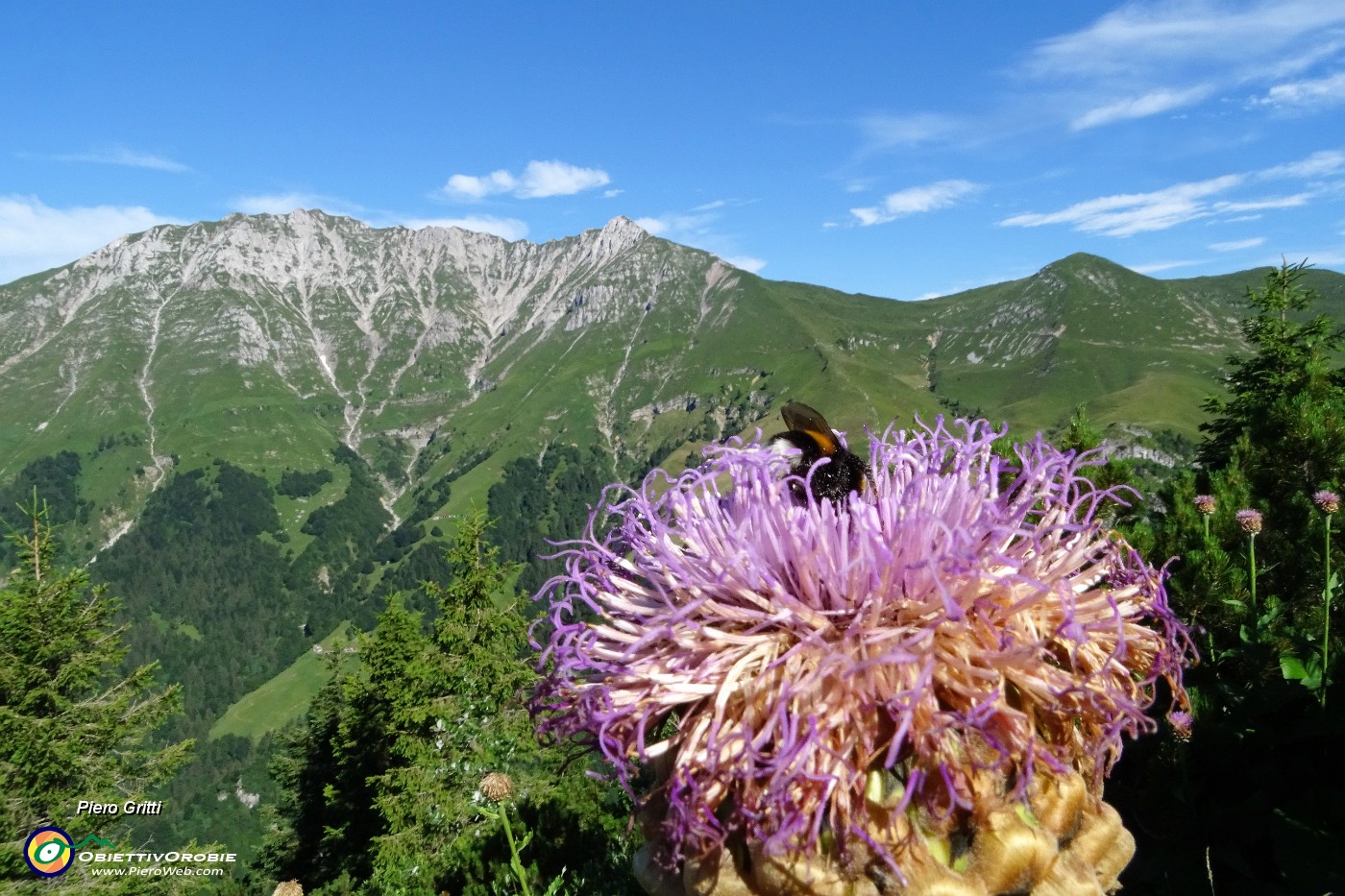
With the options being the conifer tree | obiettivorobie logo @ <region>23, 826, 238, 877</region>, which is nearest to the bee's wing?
obiettivorobie logo @ <region>23, 826, 238, 877</region>

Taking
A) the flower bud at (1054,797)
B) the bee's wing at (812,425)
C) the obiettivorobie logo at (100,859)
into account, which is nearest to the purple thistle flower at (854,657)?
the flower bud at (1054,797)

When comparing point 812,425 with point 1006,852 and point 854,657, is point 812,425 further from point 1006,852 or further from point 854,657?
point 1006,852

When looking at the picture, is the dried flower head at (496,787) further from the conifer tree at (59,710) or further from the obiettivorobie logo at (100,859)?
the conifer tree at (59,710)

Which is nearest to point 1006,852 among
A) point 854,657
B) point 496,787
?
point 854,657

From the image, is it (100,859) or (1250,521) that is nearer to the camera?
(1250,521)

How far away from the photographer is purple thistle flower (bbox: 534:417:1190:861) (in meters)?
2.42

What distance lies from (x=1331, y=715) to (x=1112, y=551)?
1.69 meters

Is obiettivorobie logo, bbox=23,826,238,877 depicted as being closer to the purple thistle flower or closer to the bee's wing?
the purple thistle flower

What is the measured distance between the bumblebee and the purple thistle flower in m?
0.10

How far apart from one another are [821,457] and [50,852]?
29.0 metres

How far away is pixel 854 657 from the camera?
249 cm

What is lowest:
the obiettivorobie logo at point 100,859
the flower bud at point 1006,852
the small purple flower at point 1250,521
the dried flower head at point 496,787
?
the obiettivorobie logo at point 100,859

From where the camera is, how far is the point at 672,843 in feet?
8.87

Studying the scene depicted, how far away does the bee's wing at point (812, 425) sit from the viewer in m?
3.18
